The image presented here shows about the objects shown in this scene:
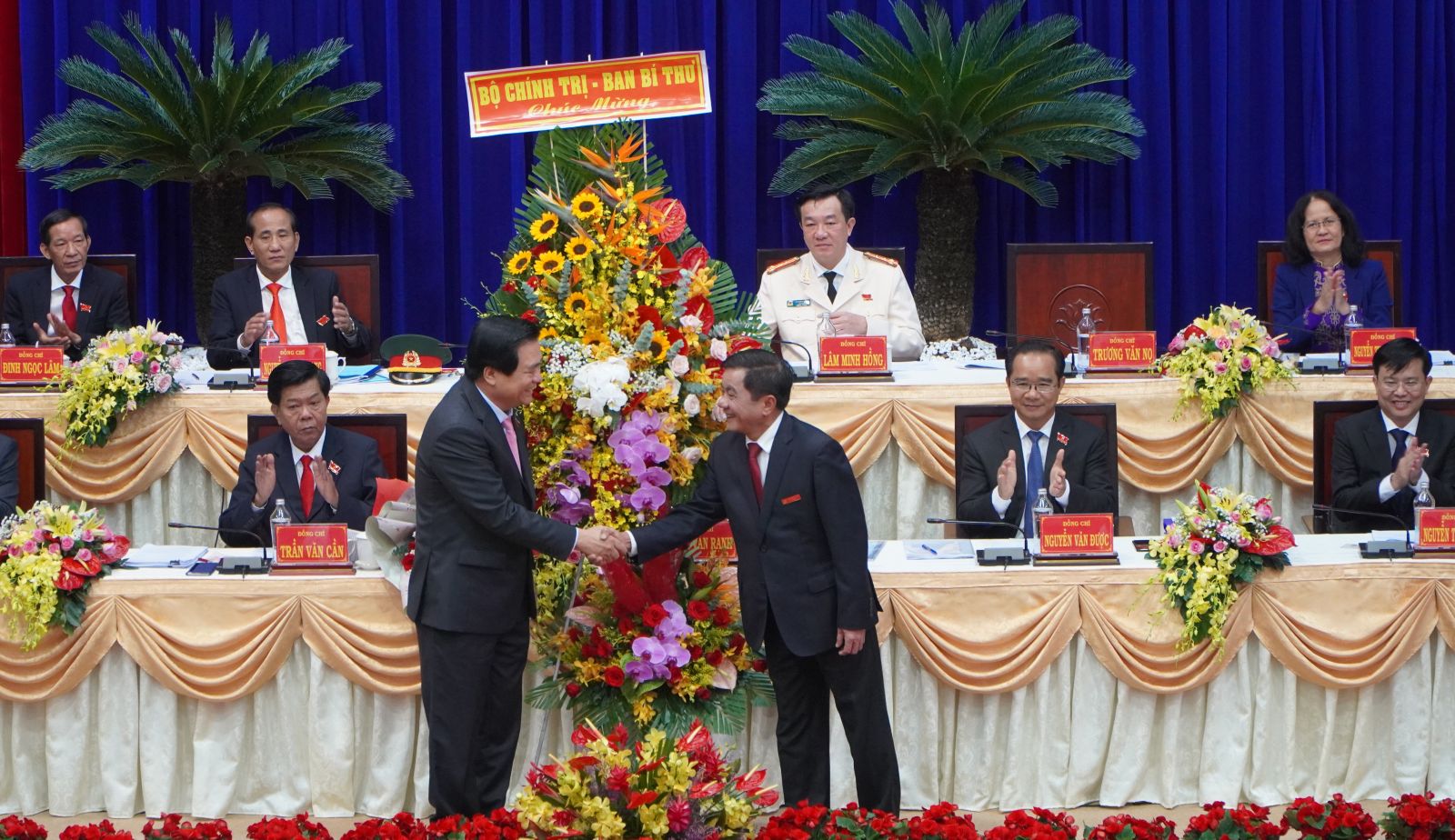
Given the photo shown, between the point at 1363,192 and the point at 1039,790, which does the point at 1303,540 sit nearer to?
the point at 1039,790

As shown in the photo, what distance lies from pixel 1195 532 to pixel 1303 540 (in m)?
0.49

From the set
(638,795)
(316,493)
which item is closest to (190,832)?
(638,795)

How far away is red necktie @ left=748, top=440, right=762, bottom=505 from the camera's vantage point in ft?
11.9

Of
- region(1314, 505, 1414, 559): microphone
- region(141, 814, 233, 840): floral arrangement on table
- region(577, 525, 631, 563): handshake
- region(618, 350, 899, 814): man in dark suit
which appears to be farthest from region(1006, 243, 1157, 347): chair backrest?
region(141, 814, 233, 840): floral arrangement on table

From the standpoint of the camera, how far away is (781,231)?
804 cm

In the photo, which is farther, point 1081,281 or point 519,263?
point 1081,281

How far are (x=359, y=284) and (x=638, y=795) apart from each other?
339 cm

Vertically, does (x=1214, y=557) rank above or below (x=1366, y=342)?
below

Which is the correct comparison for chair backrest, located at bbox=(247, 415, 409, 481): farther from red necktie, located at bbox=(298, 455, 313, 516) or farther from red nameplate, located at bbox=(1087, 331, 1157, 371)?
red nameplate, located at bbox=(1087, 331, 1157, 371)

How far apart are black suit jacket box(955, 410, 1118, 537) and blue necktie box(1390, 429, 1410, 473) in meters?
0.81

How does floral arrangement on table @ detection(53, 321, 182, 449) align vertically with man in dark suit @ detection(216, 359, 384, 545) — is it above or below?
above

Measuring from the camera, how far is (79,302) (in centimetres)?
584

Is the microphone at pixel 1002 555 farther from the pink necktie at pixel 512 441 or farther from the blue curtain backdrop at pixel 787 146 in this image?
the blue curtain backdrop at pixel 787 146

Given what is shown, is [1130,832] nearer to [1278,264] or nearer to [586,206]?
[586,206]
